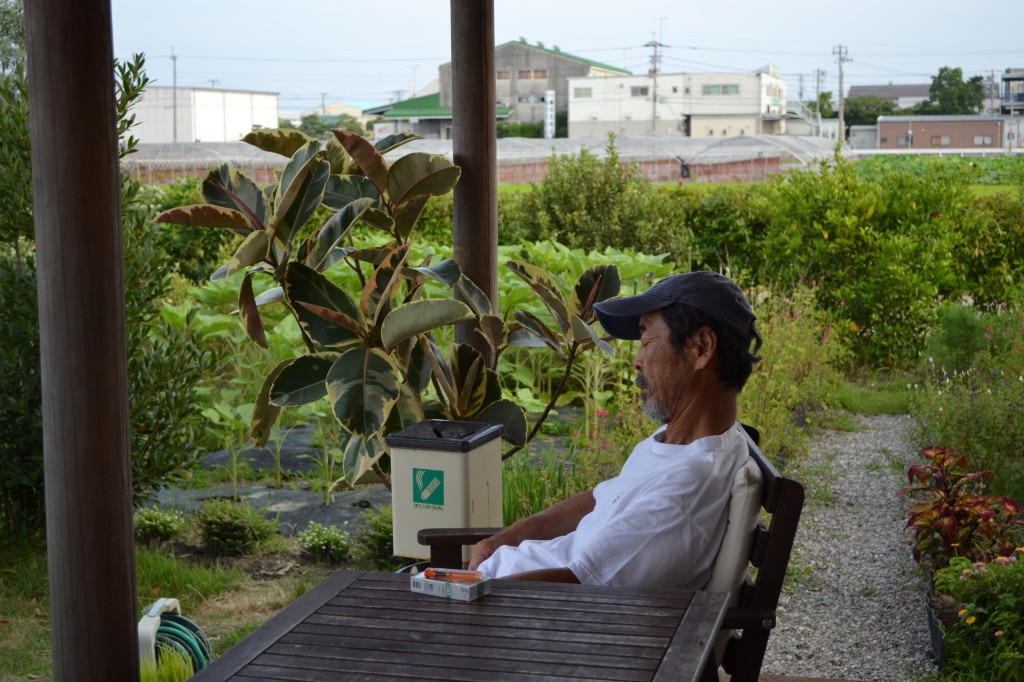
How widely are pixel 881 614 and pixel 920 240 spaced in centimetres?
518

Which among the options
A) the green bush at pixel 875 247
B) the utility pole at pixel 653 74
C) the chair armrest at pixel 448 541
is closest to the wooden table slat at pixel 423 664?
the chair armrest at pixel 448 541

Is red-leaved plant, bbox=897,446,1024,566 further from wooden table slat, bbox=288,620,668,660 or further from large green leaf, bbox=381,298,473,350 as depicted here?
wooden table slat, bbox=288,620,668,660

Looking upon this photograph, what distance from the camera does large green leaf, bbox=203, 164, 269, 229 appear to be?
3188mm

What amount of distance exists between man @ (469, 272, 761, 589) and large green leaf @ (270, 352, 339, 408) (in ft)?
2.78

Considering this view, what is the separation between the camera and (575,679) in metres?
1.64

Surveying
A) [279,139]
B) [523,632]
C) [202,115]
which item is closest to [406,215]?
[279,139]

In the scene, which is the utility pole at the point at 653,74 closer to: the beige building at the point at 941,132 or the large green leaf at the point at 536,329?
the beige building at the point at 941,132

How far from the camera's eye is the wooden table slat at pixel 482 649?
171 cm

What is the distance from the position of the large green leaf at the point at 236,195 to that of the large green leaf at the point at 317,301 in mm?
180

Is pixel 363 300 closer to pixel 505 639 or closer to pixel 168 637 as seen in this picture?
pixel 168 637

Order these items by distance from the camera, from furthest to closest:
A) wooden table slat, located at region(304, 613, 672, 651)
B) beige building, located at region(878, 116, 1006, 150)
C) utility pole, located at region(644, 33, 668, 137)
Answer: utility pole, located at region(644, 33, 668, 137) < beige building, located at region(878, 116, 1006, 150) < wooden table slat, located at region(304, 613, 672, 651)

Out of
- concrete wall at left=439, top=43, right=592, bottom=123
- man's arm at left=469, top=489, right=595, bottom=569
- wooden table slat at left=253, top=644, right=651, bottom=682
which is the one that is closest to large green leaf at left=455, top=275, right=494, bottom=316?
man's arm at left=469, top=489, right=595, bottom=569

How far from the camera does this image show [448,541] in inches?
103

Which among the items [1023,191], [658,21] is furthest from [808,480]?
[658,21]
